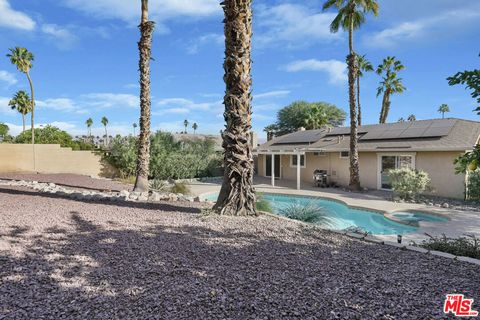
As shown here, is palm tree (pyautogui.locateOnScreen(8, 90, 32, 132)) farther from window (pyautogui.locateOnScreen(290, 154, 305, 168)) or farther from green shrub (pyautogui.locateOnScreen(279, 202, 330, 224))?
green shrub (pyautogui.locateOnScreen(279, 202, 330, 224))

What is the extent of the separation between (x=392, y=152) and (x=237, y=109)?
41.2 ft

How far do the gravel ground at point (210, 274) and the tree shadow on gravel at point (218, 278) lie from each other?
1 cm

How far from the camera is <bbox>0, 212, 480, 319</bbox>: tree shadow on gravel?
2.76 metres

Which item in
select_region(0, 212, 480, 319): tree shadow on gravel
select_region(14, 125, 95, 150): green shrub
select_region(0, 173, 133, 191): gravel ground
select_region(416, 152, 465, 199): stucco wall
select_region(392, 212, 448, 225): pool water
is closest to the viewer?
select_region(0, 212, 480, 319): tree shadow on gravel

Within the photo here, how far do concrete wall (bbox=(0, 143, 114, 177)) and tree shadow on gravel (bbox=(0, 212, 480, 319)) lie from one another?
653 inches

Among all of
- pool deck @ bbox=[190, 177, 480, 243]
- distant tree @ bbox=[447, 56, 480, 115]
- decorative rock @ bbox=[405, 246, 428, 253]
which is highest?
distant tree @ bbox=[447, 56, 480, 115]

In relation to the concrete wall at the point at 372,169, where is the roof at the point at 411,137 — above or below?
A: above

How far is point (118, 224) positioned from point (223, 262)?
3.02 m

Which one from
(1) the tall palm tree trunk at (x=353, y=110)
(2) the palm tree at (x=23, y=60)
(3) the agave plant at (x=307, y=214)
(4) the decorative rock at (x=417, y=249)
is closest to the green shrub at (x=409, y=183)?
(1) the tall palm tree trunk at (x=353, y=110)

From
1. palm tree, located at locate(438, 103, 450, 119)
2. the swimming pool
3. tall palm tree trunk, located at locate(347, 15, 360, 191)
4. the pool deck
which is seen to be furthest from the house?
palm tree, located at locate(438, 103, 450, 119)

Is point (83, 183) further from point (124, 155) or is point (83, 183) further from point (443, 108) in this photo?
point (443, 108)

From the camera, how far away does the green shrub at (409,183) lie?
12.6m

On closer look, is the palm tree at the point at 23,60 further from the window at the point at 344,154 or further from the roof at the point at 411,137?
the window at the point at 344,154

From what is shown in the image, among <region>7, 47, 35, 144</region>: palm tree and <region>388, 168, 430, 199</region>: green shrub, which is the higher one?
<region>7, 47, 35, 144</region>: palm tree
